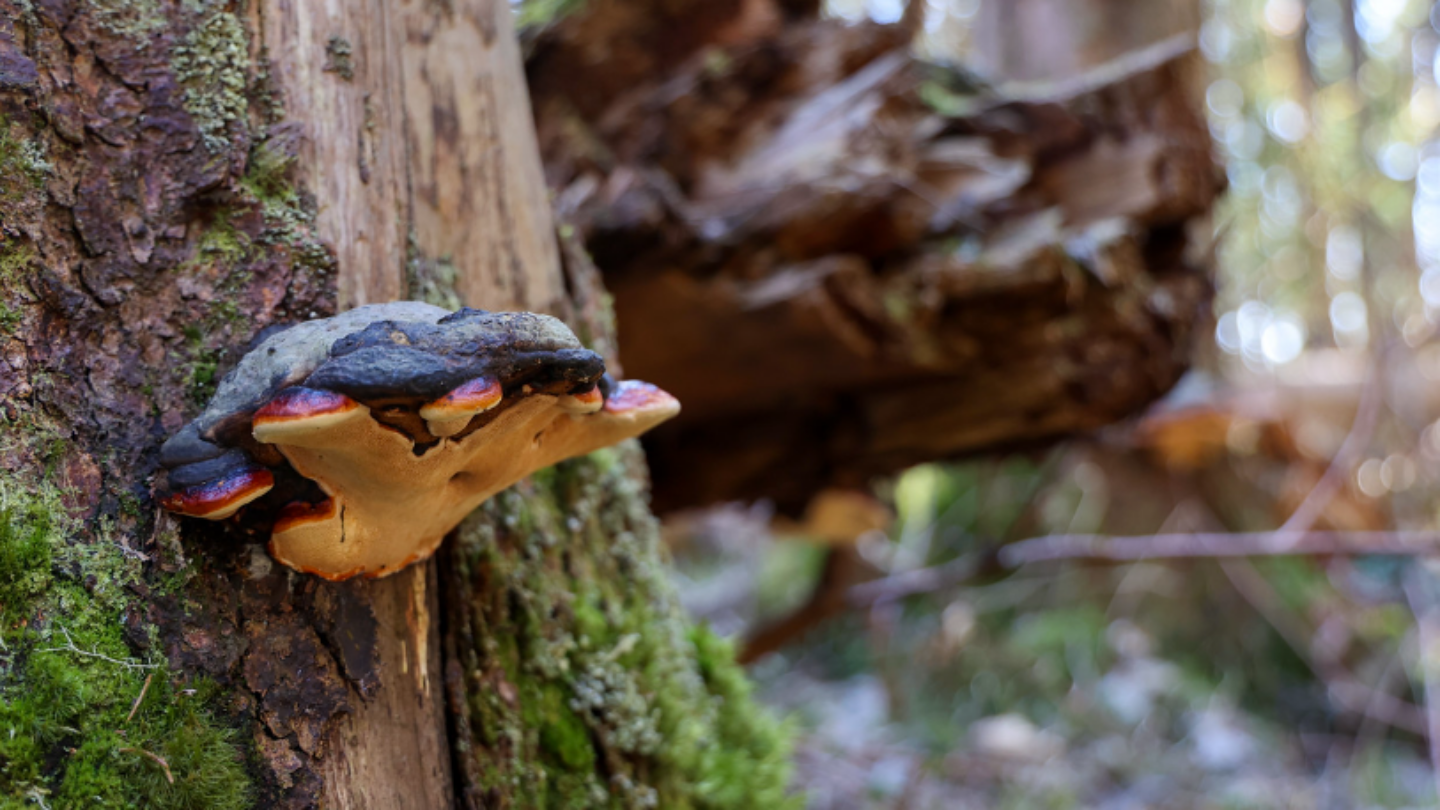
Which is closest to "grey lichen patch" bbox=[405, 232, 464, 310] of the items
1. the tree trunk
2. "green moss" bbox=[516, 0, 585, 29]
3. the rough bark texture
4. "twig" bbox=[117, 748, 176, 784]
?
the tree trunk

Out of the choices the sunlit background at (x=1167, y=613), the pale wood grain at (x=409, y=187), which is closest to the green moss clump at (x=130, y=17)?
the pale wood grain at (x=409, y=187)

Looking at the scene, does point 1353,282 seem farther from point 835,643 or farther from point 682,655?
point 682,655

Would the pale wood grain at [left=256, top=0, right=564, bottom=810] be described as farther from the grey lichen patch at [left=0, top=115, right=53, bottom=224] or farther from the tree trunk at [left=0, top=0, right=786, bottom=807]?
the grey lichen patch at [left=0, top=115, right=53, bottom=224]

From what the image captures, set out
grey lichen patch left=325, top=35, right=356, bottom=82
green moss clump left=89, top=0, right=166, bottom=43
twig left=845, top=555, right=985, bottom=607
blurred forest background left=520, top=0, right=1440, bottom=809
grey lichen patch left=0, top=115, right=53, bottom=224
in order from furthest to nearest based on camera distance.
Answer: twig left=845, top=555, right=985, bottom=607 < blurred forest background left=520, top=0, right=1440, bottom=809 < grey lichen patch left=325, top=35, right=356, bottom=82 < green moss clump left=89, top=0, right=166, bottom=43 < grey lichen patch left=0, top=115, right=53, bottom=224

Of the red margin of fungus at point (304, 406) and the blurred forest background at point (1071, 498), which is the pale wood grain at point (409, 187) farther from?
the blurred forest background at point (1071, 498)

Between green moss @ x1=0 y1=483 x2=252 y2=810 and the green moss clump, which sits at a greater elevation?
the green moss clump

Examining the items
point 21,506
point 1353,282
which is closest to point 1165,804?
point 21,506

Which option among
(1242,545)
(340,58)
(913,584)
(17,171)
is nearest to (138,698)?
(17,171)

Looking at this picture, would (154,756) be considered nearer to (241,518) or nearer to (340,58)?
(241,518)
